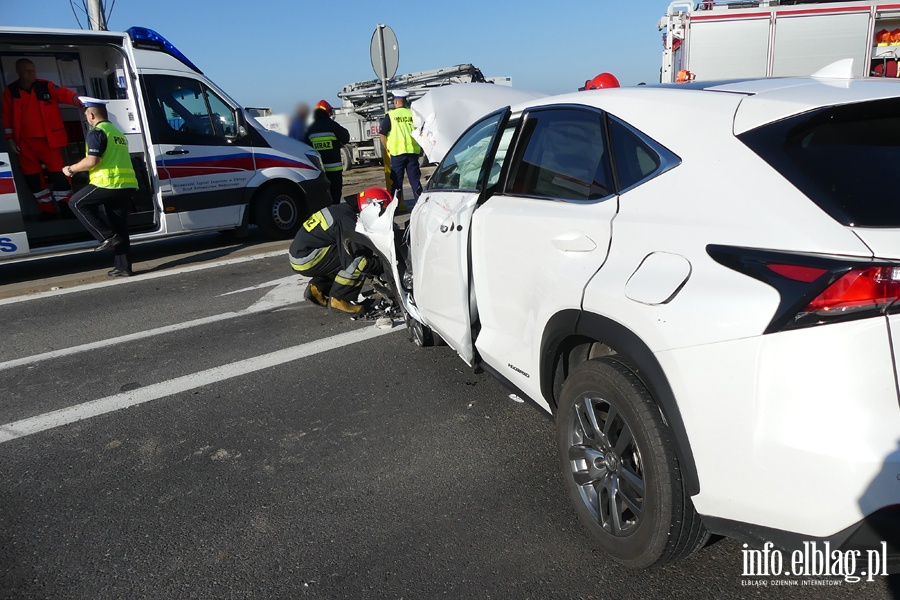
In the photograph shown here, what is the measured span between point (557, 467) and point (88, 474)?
2296mm

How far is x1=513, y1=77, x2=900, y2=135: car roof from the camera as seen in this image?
211 cm

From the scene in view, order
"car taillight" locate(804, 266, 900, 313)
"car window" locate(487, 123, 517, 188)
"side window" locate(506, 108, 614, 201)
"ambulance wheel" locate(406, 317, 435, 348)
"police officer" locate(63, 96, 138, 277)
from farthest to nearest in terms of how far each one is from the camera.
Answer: "police officer" locate(63, 96, 138, 277) → "ambulance wheel" locate(406, 317, 435, 348) → "car window" locate(487, 123, 517, 188) → "side window" locate(506, 108, 614, 201) → "car taillight" locate(804, 266, 900, 313)

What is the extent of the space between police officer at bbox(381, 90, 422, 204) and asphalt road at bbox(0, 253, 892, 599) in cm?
613

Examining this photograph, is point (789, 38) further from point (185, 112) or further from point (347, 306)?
point (347, 306)

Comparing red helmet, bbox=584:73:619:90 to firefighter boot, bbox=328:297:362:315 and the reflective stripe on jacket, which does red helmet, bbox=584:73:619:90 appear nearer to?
firefighter boot, bbox=328:297:362:315

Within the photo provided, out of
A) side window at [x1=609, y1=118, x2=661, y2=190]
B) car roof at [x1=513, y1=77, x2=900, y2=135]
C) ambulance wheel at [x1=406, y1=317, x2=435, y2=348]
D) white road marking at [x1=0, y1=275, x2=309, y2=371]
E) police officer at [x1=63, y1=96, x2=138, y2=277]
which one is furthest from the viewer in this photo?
police officer at [x1=63, y1=96, x2=138, y2=277]

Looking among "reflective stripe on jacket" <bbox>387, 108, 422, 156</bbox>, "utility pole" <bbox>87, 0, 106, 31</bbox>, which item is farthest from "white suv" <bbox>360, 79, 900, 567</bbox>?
"utility pole" <bbox>87, 0, 106, 31</bbox>

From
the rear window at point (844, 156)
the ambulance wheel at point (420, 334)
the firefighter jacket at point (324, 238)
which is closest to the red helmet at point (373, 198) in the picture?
the firefighter jacket at point (324, 238)

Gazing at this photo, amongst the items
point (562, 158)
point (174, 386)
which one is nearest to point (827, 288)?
point (562, 158)

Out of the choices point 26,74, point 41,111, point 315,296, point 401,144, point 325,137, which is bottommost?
point 315,296

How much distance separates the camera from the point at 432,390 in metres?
4.27

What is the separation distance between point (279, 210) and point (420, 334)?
5.71 metres

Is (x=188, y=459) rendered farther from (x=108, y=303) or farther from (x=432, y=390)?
(x=108, y=303)

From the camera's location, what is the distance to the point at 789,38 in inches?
529
